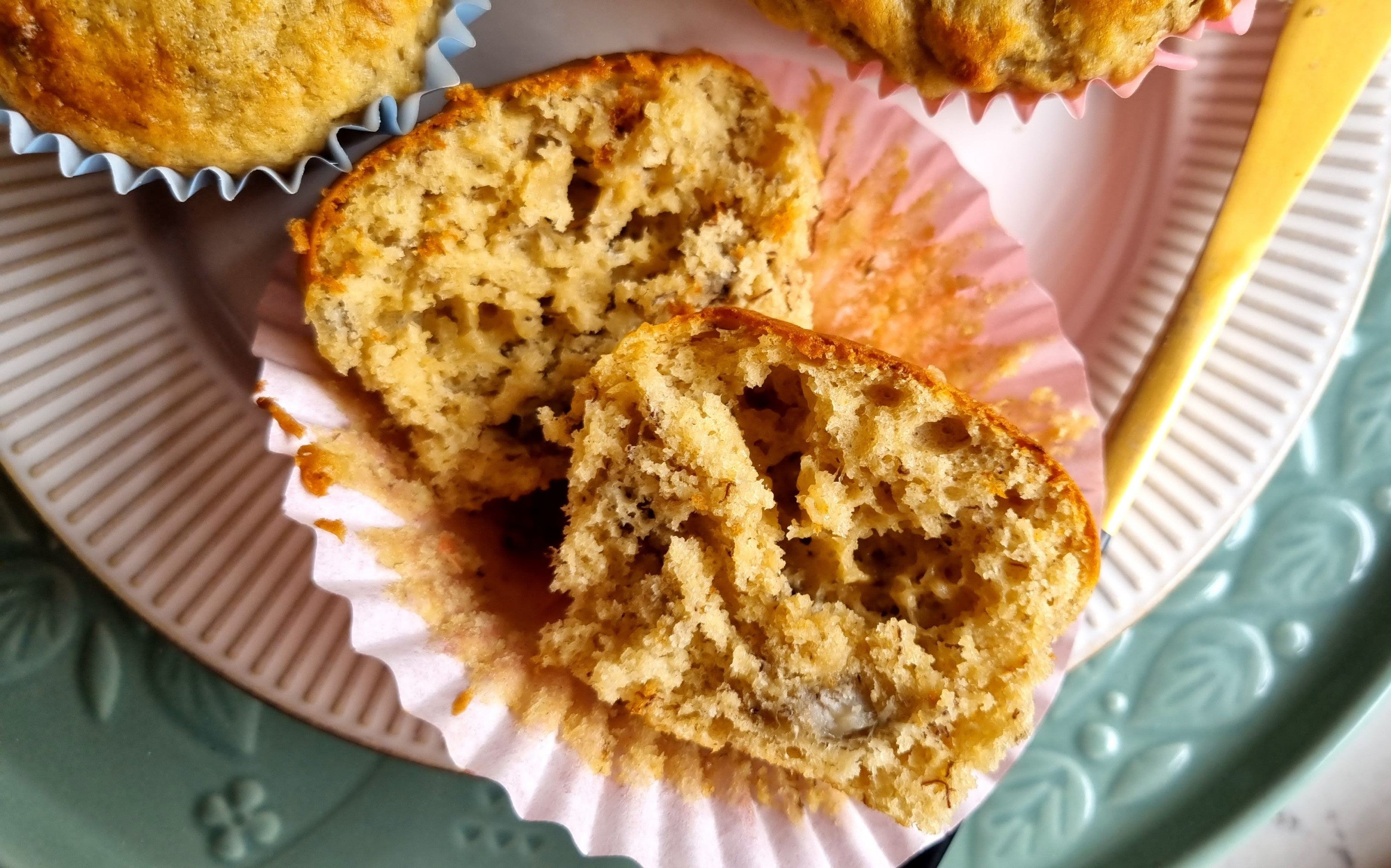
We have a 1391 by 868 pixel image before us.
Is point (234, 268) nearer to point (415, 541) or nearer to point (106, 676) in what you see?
point (415, 541)

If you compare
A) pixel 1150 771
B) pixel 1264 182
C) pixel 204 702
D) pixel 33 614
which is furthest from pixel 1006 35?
pixel 33 614

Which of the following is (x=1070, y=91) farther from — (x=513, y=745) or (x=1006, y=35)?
(x=513, y=745)

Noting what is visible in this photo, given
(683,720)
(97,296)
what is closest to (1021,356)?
(683,720)

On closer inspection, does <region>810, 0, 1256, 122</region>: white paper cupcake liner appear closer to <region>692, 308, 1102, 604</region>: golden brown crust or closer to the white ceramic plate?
the white ceramic plate

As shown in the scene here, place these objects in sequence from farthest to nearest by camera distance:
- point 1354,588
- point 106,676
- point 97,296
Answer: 1. point 1354,588
2. point 106,676
3. point 97,296

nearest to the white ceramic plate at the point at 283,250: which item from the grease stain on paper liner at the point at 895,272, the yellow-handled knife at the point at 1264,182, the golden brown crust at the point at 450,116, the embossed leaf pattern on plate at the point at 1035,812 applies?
the yellow-handled knife at the point at 1264,182

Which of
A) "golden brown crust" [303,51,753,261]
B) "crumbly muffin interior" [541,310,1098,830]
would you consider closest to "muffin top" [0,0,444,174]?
"golden brown crust" [303,51,753,261]
